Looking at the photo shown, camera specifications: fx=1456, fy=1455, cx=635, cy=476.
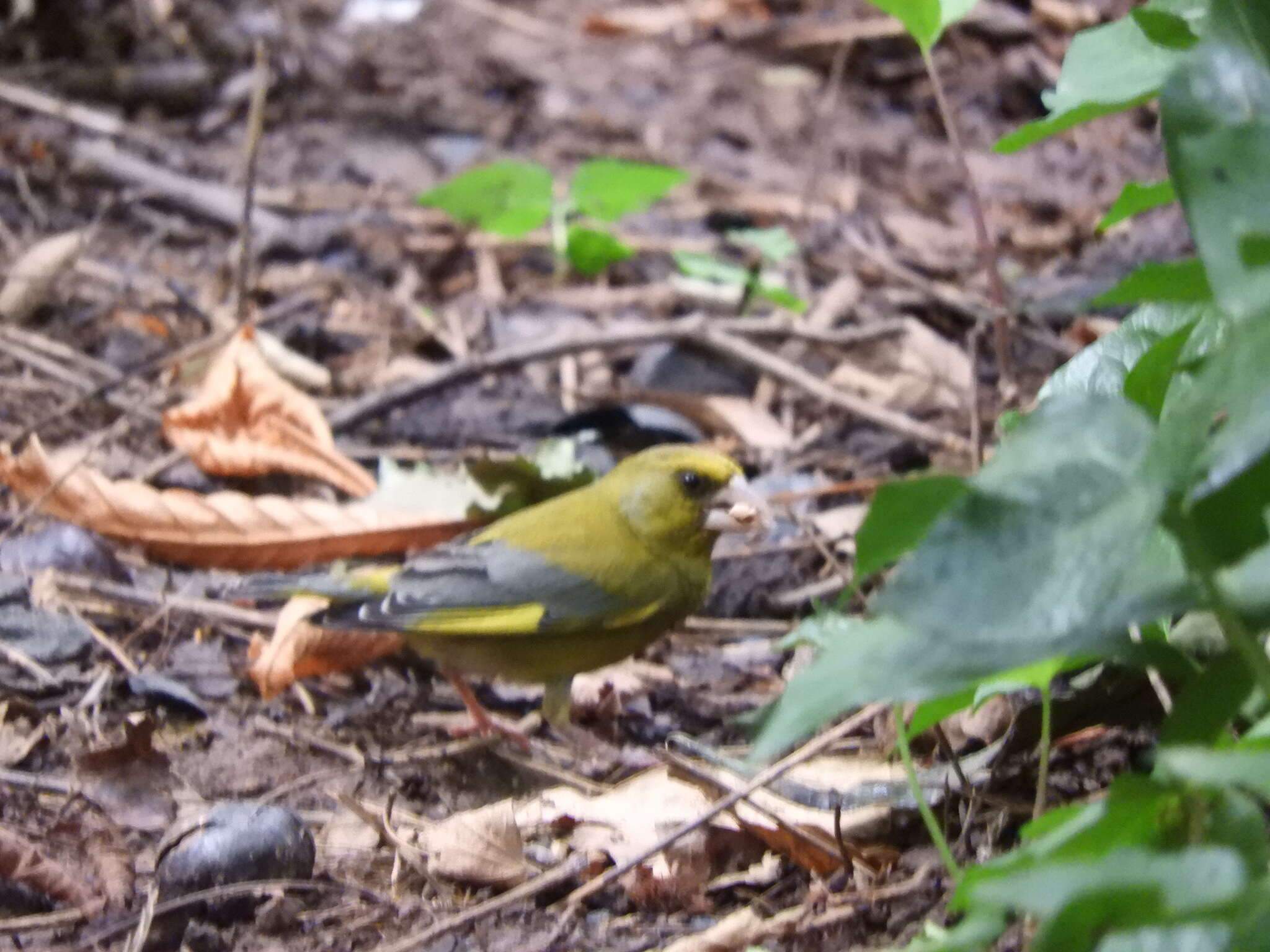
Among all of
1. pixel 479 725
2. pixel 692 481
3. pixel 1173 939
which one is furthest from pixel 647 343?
pixel 1173 939

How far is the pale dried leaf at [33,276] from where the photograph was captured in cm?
461

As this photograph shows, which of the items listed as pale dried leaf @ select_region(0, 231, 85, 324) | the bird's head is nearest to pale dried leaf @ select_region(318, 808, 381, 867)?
the bird's head

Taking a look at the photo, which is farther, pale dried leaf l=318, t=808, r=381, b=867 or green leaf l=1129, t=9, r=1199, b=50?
pale dried leaf l=318, t=808, r=381, b=867

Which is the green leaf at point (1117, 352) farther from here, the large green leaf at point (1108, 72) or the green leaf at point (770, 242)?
the green leaf at point (770, 242)

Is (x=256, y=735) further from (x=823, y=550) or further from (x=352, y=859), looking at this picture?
(x=823, y=550)

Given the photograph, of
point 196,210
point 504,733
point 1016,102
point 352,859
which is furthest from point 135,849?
point 1016,102

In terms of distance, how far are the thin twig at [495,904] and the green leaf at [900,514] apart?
3.85 feet

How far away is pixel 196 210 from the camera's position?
559 cm

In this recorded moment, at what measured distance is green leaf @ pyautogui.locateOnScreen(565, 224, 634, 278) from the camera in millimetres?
5398

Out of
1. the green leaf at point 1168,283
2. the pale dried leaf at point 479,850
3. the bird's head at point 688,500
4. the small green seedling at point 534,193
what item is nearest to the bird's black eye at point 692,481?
the bird's head at point 688,500

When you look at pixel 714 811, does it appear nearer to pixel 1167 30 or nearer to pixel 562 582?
pixel 1167 30

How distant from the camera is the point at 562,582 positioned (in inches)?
147

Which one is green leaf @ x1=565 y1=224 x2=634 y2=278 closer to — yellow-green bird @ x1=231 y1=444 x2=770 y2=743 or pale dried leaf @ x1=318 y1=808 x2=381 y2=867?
yellow-green bird @ x1=231 y1=444 x2=770 y2=743

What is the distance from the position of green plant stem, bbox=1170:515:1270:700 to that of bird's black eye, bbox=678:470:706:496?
2.61 m
